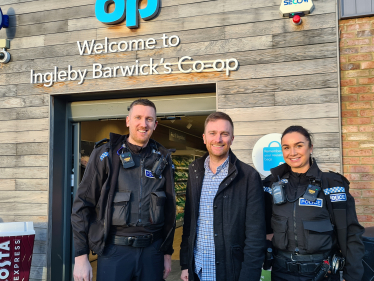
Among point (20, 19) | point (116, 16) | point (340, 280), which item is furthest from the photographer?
point (20, 19)

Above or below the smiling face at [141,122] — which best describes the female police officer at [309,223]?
below

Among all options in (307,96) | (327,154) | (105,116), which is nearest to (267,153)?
(327,154)

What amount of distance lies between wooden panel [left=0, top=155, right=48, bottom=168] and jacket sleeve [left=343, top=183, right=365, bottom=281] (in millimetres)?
3513

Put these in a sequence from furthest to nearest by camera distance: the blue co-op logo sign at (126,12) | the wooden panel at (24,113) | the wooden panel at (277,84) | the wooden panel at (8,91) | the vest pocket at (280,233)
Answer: the wooden panel at (8,91)
the wooden panel at (24,113)
the blue co-op logo sign at (126,12)
the wooden panel at (277,84)
the vest pocket at (280,233)

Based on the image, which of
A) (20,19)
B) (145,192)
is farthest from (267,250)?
(20,19)

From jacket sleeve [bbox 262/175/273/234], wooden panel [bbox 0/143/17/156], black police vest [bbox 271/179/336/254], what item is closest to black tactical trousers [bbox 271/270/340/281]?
black police vest [bbox 271/179/336/254]

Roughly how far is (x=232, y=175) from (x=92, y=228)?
100 centimetres

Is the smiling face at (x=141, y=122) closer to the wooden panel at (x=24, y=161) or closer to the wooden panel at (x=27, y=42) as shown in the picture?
the wooden panel at (x=24, y=161)

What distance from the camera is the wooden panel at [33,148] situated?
13.9 ft

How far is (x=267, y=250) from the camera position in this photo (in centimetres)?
214

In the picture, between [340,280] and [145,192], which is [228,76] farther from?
[340,280]

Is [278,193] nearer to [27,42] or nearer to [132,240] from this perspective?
[132,240]

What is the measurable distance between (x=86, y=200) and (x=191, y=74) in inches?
81.3

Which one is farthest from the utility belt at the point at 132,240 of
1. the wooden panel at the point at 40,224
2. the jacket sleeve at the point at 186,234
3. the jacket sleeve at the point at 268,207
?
the wooden panel at the point at 40,224
